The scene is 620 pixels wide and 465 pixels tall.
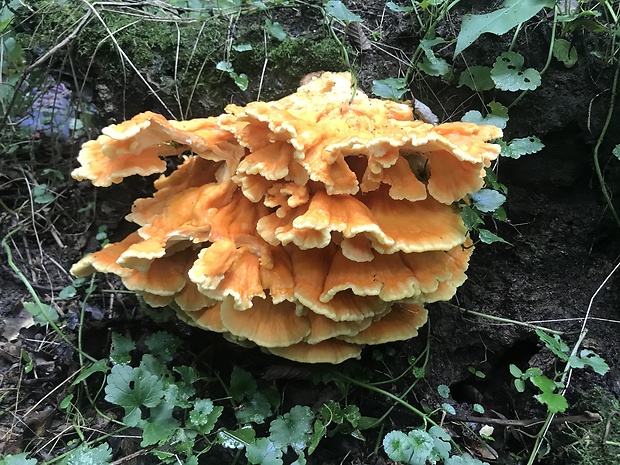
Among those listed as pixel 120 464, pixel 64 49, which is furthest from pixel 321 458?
pixel 64 49

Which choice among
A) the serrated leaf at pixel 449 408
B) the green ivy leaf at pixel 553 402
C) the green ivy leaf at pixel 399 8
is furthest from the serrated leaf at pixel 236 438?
the green ivy leaf at pixel 399 8

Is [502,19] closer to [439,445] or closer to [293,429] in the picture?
[439,445]

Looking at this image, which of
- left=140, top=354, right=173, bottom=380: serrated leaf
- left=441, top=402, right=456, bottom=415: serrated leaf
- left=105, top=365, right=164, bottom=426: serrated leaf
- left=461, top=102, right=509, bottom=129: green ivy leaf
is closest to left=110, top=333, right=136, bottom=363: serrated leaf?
left=140, top=354, right=173, bottom=380: serrated leaf

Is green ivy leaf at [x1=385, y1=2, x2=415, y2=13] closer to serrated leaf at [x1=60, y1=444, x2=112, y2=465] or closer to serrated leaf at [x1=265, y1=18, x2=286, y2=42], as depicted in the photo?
serrated leaf at [x1=265, y1=18, x2=286, y2=42]

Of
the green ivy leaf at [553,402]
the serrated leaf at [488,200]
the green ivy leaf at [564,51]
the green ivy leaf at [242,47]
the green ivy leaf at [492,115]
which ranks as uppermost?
the green ivy leaf at [242,47]

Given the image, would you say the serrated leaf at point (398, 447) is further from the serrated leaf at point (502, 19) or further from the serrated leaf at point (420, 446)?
the serrated leaf at point (502, 19)

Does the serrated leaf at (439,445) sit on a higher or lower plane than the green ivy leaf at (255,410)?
lower

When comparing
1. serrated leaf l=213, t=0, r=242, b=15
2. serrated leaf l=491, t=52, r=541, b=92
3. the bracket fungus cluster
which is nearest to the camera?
the bracket fungus cluster
